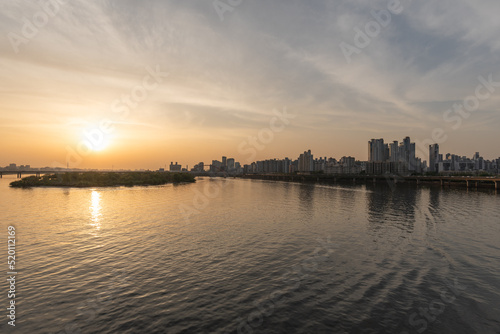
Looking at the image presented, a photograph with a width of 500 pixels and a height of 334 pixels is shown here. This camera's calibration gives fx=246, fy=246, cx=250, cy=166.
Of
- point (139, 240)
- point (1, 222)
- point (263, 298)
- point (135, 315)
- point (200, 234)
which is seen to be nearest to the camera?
point (135, 315)

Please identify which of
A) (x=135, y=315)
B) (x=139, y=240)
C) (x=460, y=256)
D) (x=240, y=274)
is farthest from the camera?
(x=139, y=240)

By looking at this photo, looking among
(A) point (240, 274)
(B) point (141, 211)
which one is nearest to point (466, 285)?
(A) point (240, 274)

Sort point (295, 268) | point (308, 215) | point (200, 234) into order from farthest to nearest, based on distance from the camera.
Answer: point (308, 215), point (200, 234), point (295, 268)

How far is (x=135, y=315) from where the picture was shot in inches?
564

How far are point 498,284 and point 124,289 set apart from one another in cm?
2766

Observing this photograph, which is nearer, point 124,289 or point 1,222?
point 124,289

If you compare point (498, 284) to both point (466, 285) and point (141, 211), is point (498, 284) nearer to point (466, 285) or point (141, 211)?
point (466, 285)

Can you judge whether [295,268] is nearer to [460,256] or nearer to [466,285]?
[466,285]

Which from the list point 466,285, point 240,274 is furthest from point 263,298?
point 466,285

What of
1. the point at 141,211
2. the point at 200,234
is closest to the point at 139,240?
the point at 200,234

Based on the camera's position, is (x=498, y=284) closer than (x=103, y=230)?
Yes

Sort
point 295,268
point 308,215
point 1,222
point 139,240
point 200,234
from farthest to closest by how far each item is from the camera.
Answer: point 308,215 < point 1,222 < point 200,234 < point 139,240 < point 295,268

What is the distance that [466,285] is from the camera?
18453 mm

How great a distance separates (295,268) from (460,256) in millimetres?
17404
